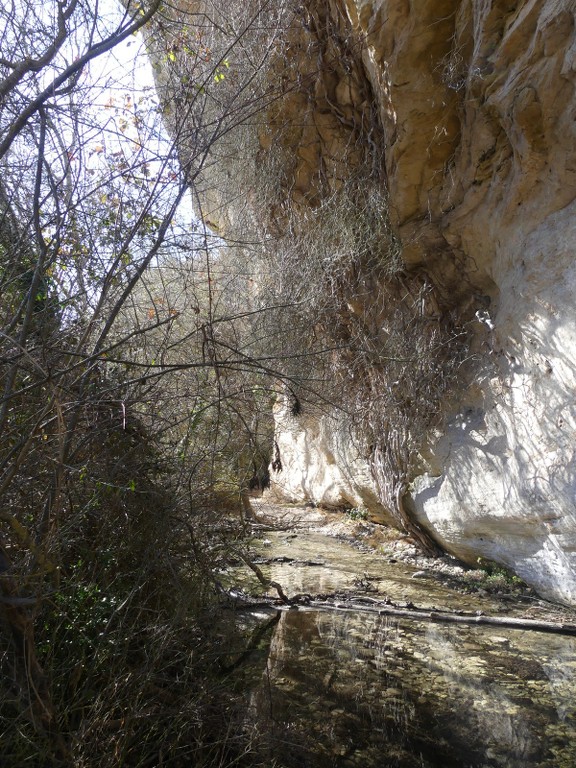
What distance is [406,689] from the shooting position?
4.36 m

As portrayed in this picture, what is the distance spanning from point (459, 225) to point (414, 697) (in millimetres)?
5203

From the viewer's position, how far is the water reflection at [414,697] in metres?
3.53

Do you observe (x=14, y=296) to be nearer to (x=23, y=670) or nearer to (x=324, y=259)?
(x=23, y=670)

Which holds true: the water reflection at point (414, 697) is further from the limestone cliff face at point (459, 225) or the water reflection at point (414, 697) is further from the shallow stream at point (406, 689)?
the limestone cliff face at point (459, 225)

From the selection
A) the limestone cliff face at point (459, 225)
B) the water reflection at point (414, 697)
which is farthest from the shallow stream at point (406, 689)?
the limestone cliff face at point (459, 225)

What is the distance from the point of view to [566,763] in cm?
338

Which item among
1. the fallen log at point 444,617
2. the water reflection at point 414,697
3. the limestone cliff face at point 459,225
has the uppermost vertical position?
the limestone cliff face at point 459,225

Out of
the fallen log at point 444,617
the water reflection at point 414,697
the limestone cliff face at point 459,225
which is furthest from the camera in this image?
the limestone cliff face at point 459,225

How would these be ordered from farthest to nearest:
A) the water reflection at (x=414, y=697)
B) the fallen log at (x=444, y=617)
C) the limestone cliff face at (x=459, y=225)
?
1. the limestone cliff face at (x=459, y=225)
2. the fallen log at (x=444, y=617)
3. the water reflection at (x=414, y=697)

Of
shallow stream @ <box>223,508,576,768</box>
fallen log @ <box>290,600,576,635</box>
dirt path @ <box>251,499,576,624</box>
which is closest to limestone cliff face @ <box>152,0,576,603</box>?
dirt path @ <box>251,499,576,624</box>

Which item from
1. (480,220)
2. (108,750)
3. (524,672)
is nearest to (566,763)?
(524,672)

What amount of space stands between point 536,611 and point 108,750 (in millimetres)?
4324

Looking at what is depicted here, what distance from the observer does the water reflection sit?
353 centimetres

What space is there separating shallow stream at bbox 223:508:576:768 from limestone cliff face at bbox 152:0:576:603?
1314 millimetres
